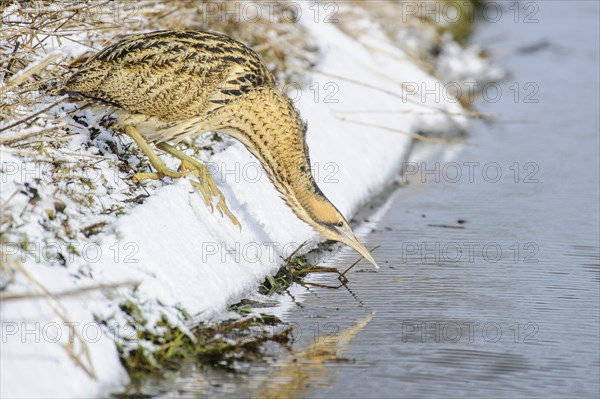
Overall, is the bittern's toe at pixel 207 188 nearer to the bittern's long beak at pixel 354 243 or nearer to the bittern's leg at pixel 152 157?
the bittern's leg at pixel 152 157

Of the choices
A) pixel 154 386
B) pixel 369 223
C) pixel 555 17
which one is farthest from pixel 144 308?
pixel 555 17

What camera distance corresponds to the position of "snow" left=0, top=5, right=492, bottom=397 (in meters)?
4.43

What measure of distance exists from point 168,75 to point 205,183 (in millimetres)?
668

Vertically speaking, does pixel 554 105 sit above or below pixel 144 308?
below

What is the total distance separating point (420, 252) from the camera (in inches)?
278

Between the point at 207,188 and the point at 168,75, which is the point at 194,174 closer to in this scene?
the point at 207,188

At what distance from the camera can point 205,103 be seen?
641 centimetres

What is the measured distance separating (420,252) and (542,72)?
847 centimetres

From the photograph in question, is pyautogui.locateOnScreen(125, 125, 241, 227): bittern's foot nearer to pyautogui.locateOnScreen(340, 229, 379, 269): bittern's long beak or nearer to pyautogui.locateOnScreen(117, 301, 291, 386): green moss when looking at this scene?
pyautogui.locateOnScreen(340, 229, 379, 269): bittern's long beak

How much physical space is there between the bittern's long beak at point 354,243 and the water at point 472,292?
170 millimetres

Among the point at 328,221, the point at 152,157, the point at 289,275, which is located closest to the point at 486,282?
the point at 328,221

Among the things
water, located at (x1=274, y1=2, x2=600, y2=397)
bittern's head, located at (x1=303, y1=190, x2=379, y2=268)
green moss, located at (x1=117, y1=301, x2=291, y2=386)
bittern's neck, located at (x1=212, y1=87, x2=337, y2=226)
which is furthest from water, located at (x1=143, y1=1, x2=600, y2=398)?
bittern's neck, located at (x1=212, y1=87, x2=337, y2=226)

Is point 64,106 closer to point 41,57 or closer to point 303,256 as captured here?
point 41,57

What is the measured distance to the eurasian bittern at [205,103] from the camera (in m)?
6.30
